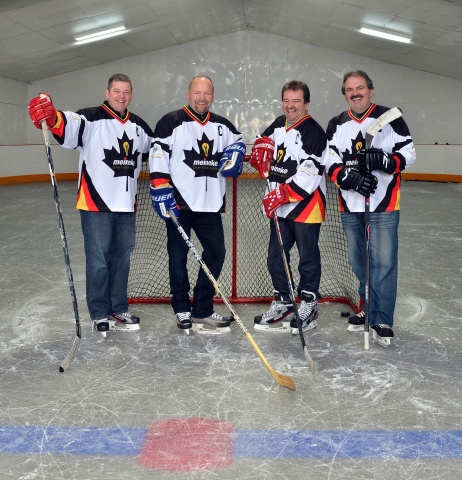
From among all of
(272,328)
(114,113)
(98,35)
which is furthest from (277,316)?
(98,35)

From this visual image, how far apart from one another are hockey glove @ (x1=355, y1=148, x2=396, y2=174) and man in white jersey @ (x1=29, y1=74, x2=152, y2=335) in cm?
118

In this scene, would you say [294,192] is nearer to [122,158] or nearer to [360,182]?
[360,182]

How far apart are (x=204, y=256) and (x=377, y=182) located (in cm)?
105

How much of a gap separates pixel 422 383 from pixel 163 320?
1534mm

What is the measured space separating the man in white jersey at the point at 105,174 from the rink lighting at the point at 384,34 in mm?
9128

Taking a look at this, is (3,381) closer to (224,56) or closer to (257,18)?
(257,18)

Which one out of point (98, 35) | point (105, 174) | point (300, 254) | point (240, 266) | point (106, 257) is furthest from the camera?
point (98, 35)

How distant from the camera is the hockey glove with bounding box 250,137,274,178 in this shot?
3.19 metres

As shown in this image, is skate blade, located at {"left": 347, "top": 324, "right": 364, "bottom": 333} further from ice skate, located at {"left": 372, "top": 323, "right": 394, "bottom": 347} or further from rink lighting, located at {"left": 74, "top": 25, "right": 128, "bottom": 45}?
rink lighting, located at {"left": 74, "top": 25, "right": 128, "bottom": 45}

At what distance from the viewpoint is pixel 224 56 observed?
45.0ft

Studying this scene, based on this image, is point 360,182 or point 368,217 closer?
point 360,182

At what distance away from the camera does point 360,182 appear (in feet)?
9.42

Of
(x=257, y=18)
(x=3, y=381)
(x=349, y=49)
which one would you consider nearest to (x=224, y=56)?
(x=257, y=18)

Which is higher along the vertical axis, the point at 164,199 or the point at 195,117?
the point at 195,117
